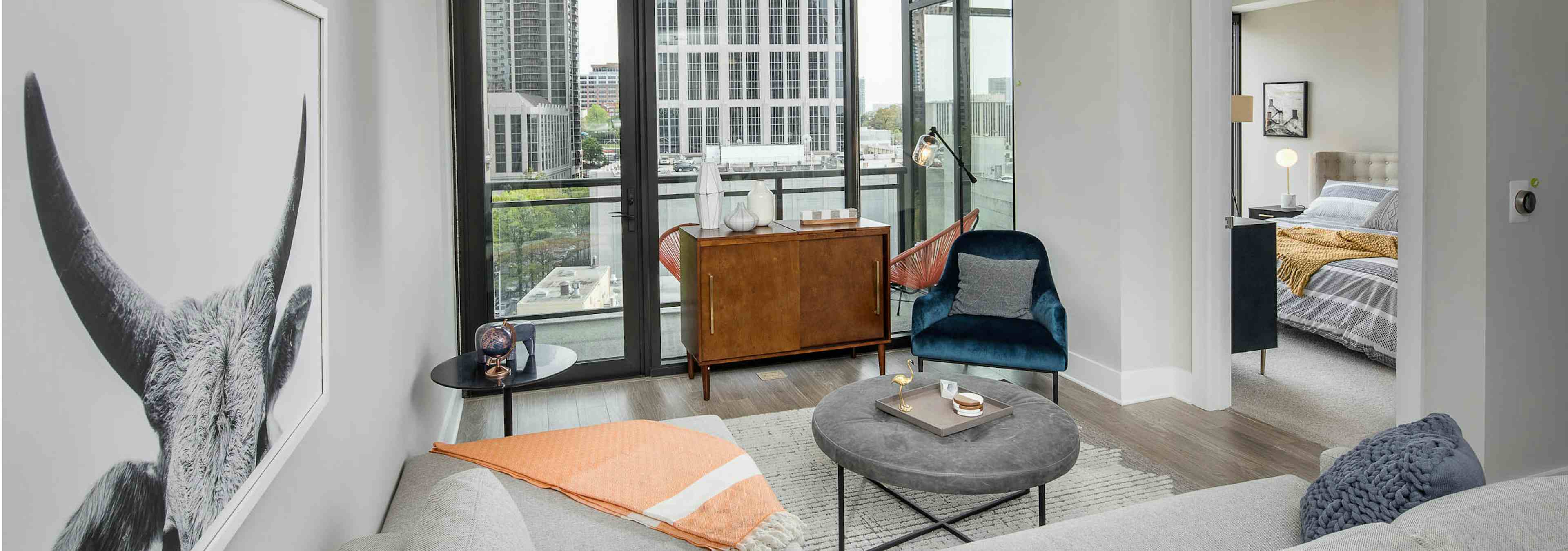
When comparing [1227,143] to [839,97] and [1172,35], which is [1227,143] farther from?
[839,97]

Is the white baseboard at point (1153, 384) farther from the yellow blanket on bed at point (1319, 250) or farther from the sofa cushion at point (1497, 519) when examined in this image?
the sofa cushion at point (1497, 519)

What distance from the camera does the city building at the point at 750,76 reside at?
4457 mm

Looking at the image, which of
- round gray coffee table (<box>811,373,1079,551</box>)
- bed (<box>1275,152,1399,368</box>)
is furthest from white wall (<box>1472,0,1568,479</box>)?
round gray coffee table (<box>811,373,1079,551</box>)

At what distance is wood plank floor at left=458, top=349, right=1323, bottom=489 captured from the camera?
3.24 metres

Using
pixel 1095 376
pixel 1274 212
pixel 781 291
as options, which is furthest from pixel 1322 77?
pixel 781 291

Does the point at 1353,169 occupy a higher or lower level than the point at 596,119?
lower

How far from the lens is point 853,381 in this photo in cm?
445

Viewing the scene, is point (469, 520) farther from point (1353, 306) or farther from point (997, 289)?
point (1353, 306)

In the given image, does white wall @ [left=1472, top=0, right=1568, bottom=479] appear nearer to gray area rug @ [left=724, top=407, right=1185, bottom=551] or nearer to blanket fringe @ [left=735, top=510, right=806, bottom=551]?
gray area rug @ [left=724, top=407, right=1185, bottom=551]

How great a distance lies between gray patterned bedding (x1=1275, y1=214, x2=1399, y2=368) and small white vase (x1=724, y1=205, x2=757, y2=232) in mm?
2449

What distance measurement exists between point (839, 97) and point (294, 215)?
12.4 ft

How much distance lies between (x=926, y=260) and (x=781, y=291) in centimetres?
111

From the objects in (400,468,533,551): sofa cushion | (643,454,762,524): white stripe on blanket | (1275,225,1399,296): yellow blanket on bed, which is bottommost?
(643,454,762,524): white stripe on blanket

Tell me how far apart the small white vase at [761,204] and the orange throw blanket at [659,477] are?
1968mm
